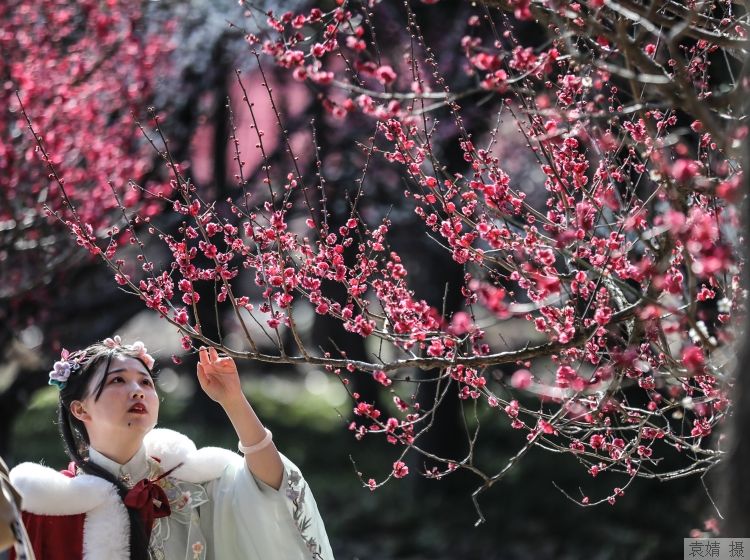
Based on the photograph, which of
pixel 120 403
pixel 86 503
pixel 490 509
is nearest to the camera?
pixel 86 503

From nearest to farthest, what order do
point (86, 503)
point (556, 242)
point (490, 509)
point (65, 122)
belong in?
point (556, 242) → point (86, 503) → point (65, 122) → point (490, 509)

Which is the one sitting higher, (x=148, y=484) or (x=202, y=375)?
(x=202, y=375)

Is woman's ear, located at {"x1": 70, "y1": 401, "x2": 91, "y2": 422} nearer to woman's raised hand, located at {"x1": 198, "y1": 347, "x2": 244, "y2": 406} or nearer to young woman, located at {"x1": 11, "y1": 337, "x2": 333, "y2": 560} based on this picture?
young woman, located at {"x1": 11, "y1": 337, "x2": 333, "y2": 560}

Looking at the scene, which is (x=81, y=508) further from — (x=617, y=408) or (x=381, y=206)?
(x=381, y=206)

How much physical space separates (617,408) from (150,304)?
147 centimetres

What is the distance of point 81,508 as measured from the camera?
12.1 ft

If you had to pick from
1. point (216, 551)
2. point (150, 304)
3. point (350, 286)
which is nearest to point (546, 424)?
point (350, 286)

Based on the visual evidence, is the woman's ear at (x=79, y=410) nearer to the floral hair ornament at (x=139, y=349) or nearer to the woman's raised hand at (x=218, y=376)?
the floral hair ornament at (x=139, y=349)

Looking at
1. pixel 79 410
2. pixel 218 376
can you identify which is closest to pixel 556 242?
pixel 218 376

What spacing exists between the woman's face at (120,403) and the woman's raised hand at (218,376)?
0.95 feet

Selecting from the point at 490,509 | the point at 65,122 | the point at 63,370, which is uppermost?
the point at 63,370

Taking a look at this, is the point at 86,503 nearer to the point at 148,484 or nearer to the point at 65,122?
the point at 148,484

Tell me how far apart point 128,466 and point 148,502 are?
206 millimetres

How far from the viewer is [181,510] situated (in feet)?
12.9
